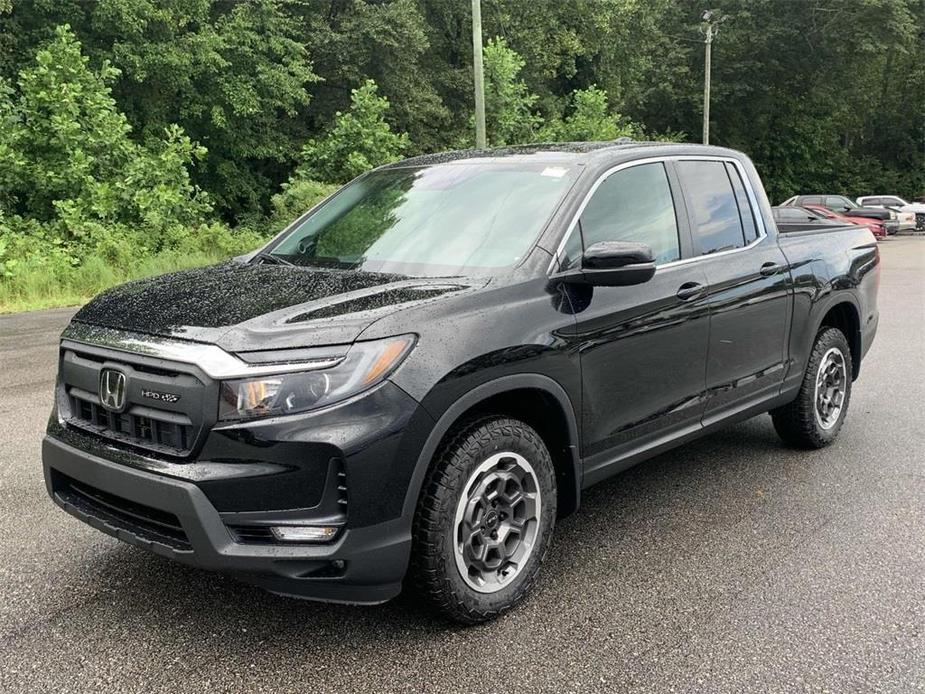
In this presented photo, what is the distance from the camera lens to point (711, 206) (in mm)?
4453

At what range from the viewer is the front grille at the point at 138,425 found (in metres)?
2.72

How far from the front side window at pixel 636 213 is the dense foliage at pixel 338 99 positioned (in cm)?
1206

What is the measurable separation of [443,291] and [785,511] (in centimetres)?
237

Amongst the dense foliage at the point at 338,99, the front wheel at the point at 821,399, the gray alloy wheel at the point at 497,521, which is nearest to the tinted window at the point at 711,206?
the front wheel at the point at 821,399

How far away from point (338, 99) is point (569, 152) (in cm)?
3004

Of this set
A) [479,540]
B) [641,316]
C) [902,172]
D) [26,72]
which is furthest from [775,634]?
[902,172]

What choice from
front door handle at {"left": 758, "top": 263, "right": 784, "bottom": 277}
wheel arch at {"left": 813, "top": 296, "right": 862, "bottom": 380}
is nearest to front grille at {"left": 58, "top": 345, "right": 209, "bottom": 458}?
front door handle at {"left": 758, "top": 263, "right": 784, "bottom": 277}

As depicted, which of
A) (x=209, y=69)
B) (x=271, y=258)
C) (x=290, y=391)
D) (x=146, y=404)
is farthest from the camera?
(x=209, y=69)

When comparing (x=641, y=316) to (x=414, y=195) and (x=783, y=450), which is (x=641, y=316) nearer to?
(x=414, y=195)

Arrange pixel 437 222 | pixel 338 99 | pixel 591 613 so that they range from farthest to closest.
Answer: pixel 338 99 → pixel 437 222 → pixel 591 613

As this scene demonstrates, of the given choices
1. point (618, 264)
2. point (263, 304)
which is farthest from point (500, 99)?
point (263, 304)

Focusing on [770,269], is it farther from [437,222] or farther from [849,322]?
[437,222]

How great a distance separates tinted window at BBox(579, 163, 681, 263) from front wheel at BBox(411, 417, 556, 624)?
103 centimetres

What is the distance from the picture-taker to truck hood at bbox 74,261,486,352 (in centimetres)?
274
